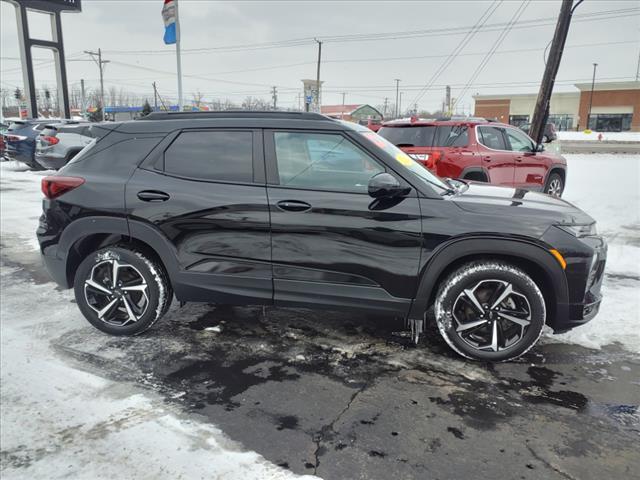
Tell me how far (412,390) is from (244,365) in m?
1.21

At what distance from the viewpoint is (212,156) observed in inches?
145

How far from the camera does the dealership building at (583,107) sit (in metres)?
57.4

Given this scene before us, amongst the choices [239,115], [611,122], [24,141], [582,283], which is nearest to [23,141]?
[24,141]

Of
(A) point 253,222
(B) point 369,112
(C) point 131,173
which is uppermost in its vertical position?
(B) point 369,112

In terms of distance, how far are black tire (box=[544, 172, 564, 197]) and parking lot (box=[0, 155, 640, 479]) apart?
5.26 meters

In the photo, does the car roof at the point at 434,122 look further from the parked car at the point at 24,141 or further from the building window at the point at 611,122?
the building window at the point at 611,122

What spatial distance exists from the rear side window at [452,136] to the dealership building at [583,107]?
2240 inches

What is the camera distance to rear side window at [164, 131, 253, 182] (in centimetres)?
362

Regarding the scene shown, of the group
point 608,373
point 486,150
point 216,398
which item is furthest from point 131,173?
point 486,150

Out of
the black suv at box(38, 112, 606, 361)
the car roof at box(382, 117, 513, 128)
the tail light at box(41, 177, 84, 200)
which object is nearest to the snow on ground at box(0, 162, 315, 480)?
the black suv at box(38, 112, 606, 361)

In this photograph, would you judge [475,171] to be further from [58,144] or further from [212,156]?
[58,144]

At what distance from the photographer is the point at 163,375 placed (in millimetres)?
3309

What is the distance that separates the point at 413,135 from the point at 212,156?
222 inches

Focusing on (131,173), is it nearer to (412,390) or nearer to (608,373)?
(412,390)
